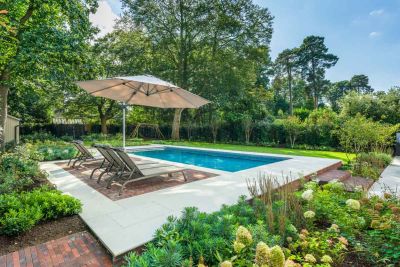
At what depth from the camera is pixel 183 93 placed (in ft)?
22.0

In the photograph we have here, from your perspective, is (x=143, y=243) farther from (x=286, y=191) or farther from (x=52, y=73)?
(x=52, y=73)

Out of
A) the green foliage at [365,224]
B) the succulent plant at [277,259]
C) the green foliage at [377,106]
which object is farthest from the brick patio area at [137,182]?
the green foliage at [377,106]

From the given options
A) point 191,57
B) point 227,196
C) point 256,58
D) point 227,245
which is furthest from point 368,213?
point 191,57

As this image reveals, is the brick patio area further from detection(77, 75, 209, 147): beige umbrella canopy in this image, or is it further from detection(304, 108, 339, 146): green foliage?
detection(304, 108, 339, 146): green foliage

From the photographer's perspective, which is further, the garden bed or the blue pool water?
the blue pool water

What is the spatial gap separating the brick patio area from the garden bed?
36.3 inches

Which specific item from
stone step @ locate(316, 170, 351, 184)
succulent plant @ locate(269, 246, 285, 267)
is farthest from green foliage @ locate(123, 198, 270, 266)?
stone step @ locate(316, 170, 351, 184)

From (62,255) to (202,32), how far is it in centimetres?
2018

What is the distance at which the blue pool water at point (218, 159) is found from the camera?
31.6ft

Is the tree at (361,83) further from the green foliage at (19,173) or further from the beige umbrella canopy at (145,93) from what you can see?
the green foliage at (19,173)

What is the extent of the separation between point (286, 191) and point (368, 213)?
0.98 m

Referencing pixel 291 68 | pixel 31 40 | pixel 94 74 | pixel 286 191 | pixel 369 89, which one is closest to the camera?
pixel 286 191

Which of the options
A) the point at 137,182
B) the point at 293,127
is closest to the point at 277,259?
the point at 137,182

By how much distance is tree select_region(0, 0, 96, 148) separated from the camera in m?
7.78
